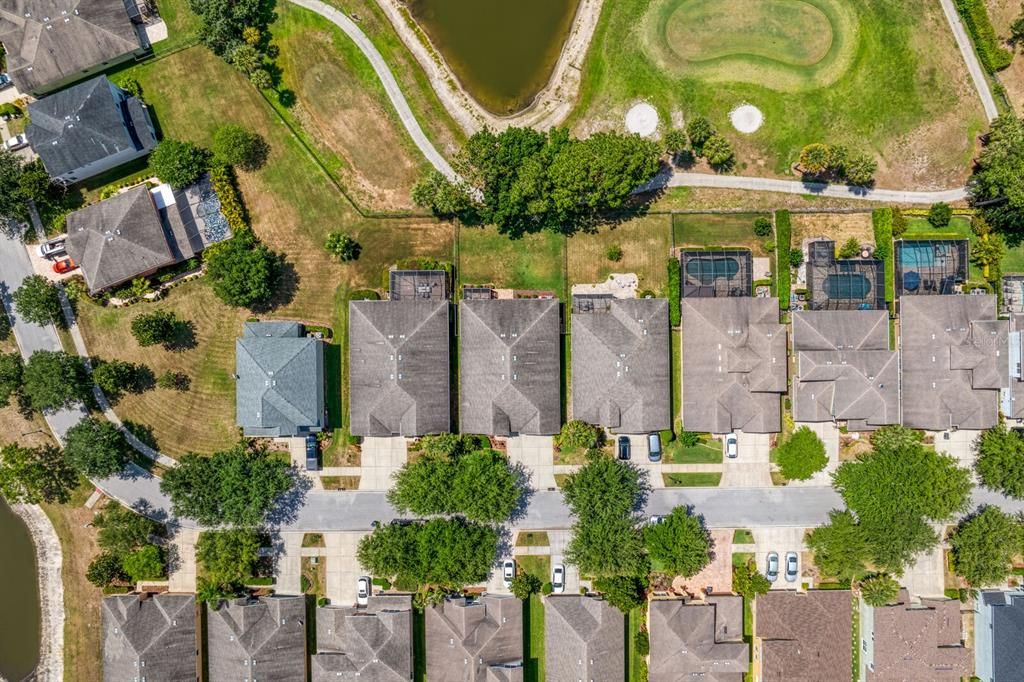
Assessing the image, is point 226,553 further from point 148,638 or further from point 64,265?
point 64,265

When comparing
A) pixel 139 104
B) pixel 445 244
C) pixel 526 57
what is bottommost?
pixel 445 244

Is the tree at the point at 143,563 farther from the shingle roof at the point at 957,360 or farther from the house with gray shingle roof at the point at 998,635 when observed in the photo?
the house with gray shingle roof at the point at 998,635

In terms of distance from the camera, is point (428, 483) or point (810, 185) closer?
point (428, 483)

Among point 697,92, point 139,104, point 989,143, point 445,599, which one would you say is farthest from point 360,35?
point 989,143

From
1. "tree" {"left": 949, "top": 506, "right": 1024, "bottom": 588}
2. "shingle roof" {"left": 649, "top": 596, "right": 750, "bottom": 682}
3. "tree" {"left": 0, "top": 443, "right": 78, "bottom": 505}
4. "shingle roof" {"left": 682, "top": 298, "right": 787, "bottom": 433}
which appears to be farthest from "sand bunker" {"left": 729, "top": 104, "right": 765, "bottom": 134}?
"tree" {"left": 0, "top": 443, "right": 78, "bottom": 505}

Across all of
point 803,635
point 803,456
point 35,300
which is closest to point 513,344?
point 803,456

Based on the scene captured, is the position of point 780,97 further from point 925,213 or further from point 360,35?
point 360,35
